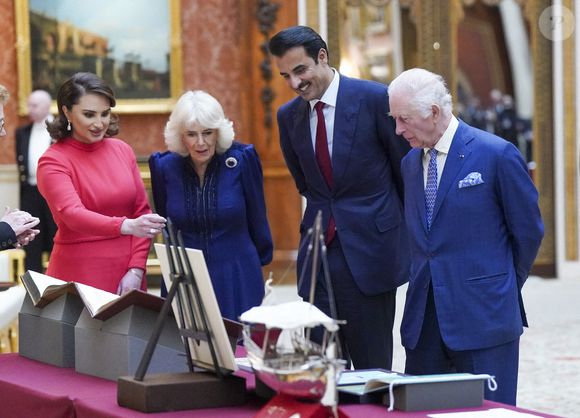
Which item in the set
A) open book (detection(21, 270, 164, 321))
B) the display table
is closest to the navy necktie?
open book (detection(21, 270, 164, 321))

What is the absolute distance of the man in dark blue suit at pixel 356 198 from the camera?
4.41 meters

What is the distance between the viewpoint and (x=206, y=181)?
4594 mm

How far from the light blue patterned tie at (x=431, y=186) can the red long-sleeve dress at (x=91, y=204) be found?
1294 mm

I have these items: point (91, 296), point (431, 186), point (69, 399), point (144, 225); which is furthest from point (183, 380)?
point (144, 225)

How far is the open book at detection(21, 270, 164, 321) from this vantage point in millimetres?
3432

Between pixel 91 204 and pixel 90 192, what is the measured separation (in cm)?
4

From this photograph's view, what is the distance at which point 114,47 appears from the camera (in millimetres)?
11266

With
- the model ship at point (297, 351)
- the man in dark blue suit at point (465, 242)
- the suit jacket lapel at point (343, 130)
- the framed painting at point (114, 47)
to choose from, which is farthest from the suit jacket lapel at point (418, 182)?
the framed painting at point (114, 47)

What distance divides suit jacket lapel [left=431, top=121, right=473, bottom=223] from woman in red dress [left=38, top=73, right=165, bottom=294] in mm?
1290

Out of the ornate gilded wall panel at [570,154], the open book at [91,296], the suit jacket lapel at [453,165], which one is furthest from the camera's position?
the ornate gilded wall panel at [570,154]

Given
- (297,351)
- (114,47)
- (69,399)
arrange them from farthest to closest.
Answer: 1. (114,47)
2. (69,399)
3. (297,351)

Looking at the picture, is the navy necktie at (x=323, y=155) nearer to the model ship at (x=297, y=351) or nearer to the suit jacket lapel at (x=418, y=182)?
the suit jacket lapel at (x=418, y=182)

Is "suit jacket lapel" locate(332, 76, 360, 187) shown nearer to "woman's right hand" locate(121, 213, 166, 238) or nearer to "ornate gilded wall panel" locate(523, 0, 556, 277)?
"woman's right hand" locate(121, 213, 166, 238)

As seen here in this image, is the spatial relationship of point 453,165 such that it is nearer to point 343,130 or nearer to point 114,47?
point 343,130
